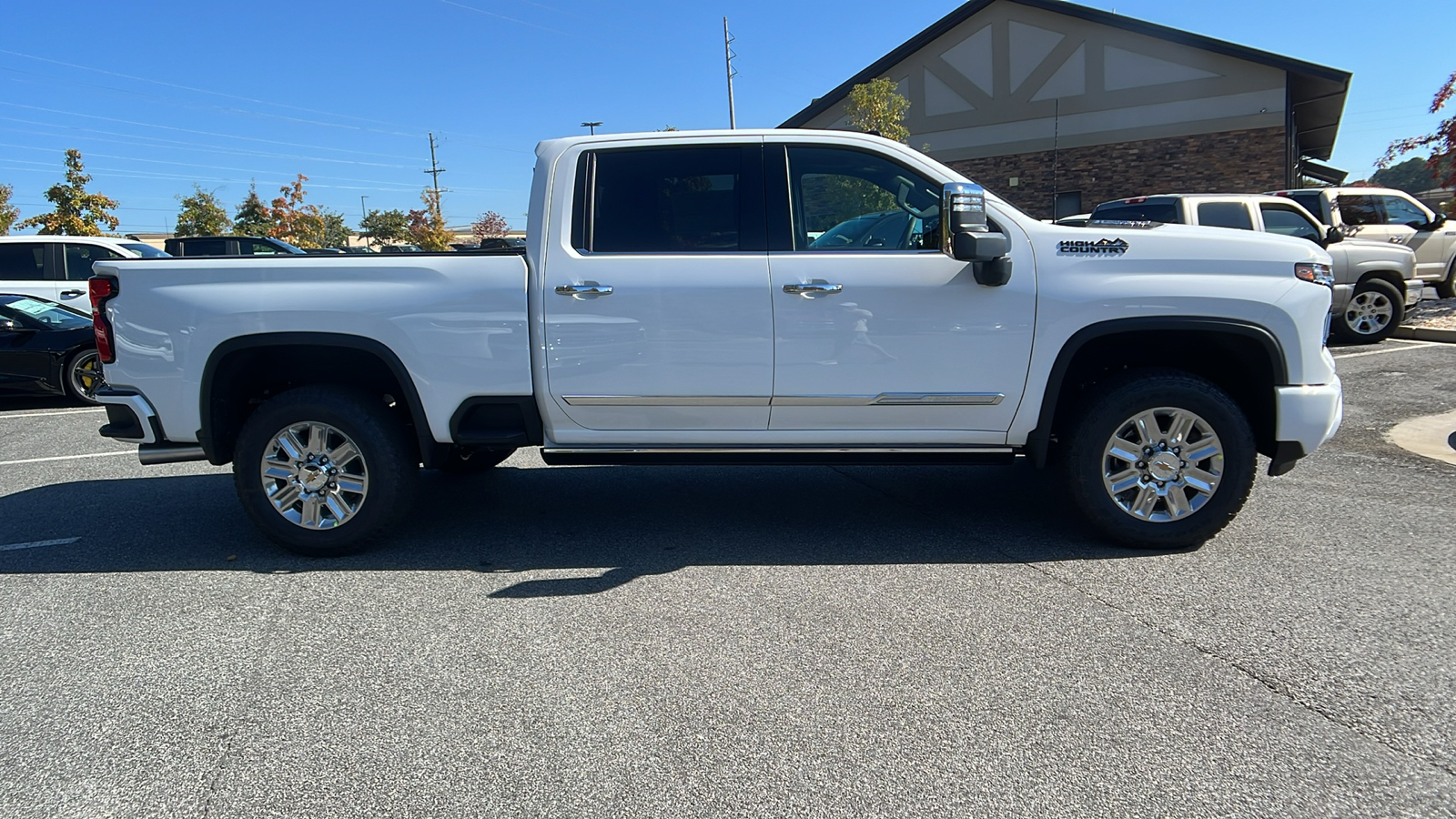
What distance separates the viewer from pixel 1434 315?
1375cm

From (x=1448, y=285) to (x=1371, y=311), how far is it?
369 centimetres

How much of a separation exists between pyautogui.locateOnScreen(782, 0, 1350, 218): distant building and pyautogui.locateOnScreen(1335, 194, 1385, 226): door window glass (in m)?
10.7

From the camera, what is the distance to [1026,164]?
27.3 meters

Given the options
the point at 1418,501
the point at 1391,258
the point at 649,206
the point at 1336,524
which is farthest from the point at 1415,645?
the point at 1391,258

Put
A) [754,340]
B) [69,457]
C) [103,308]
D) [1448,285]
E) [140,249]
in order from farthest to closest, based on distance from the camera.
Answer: [1448,285] → [140,249] → [69,457] → [103,308] → [754,340]

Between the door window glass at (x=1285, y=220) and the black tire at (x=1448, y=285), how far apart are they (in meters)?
4.49

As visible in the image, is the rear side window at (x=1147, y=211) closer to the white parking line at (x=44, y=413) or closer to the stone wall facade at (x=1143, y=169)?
the white parking line at (x=44, y=413)

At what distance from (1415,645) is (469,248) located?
4.56m

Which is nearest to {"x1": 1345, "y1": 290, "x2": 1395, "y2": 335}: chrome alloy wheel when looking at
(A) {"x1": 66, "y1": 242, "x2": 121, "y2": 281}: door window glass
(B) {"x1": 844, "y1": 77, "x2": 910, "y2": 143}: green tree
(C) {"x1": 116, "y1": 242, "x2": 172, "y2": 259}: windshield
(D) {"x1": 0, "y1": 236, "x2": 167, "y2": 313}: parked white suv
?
(B) {"x1": 844, "y1": 77, "x2": 910, "y2": 143}: green tree

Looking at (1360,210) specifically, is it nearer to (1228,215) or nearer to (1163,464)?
(1228,215)

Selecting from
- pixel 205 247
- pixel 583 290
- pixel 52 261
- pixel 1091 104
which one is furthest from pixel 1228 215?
pixel 205 247

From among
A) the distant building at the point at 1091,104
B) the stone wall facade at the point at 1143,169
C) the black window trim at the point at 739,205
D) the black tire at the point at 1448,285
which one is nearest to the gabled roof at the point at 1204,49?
the distant building at the point at 1091,104

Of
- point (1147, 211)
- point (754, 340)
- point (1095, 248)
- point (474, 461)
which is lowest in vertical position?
→ point (474, 461)

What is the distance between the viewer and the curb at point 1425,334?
12.3 metres
